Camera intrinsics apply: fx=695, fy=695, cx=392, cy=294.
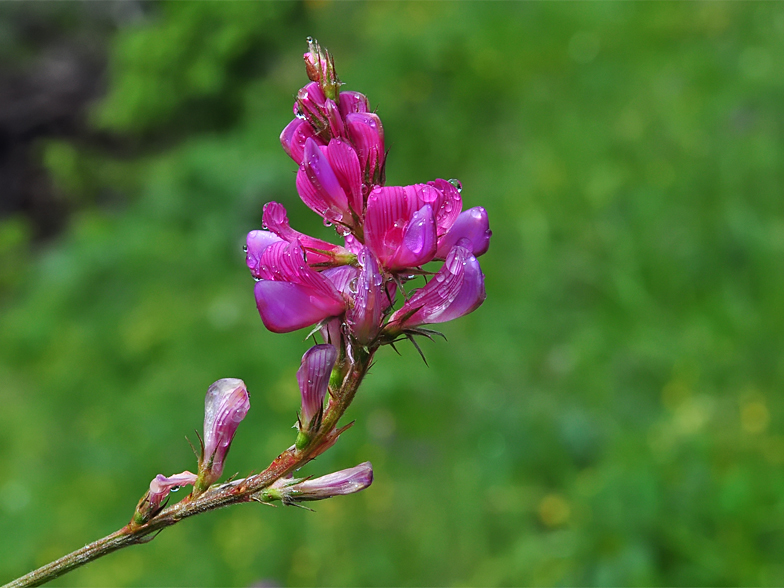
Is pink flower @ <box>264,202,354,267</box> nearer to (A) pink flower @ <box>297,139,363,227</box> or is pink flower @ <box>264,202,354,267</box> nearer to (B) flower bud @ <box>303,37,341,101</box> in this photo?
(A) pink flower @ <box>297,139,363,227</box>

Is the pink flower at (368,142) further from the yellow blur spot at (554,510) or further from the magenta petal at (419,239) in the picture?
the yellow blur spot at (554,510)

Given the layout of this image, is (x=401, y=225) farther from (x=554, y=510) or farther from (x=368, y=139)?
(x=554, y=510)

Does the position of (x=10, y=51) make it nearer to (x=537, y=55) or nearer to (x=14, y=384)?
(x=14, y=384)

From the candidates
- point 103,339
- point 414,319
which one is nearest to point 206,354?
point 103,339

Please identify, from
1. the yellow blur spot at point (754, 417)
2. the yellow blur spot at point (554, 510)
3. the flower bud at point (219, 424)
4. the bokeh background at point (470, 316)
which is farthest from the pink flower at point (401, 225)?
the yellow blur spot at point (754, 417)

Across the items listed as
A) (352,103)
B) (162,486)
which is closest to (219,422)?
(162,486)
